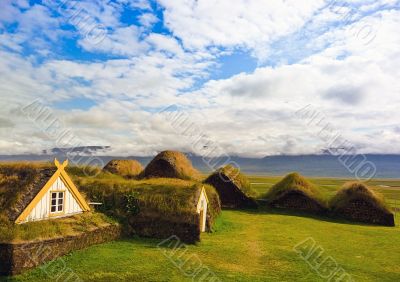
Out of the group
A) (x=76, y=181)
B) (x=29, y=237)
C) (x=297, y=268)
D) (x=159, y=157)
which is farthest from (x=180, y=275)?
(x=159, y=157)

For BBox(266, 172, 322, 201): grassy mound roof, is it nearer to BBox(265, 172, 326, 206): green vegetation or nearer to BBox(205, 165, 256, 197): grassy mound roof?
BBox(265, 172, 326, 206): green vegetation

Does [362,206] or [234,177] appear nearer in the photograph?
[362,206]

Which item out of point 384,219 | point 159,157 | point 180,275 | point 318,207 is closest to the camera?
point 180,275

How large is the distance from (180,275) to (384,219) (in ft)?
72.7

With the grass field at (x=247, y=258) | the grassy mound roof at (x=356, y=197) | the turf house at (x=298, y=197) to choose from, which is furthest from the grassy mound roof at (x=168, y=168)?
the grassy mound roof at (x=356, y=197)

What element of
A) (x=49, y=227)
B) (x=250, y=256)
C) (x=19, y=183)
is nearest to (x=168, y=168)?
(x=19, y=183)

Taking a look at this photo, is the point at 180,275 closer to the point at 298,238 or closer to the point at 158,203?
the point at 158,203

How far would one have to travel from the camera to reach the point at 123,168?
37.8m

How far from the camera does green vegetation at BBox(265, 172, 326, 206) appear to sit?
3309 cm

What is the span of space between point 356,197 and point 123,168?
73.6ft

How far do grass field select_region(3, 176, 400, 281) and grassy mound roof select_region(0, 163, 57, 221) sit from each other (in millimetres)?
3272

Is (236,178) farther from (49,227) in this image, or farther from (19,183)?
(49,227)

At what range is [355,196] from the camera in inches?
1230

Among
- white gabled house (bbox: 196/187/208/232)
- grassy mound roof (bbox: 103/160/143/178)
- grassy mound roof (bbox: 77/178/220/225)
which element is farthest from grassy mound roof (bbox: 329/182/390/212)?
grassy mound roof (bbox: 103/160/143/178)
